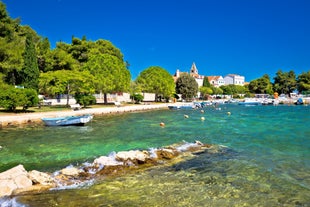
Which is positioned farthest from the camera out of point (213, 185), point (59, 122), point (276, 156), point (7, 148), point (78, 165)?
point (59, 122)

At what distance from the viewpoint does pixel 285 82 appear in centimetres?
11706

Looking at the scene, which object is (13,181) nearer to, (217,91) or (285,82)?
(217,91)

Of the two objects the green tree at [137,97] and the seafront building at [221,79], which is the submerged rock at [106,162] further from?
the seafront building at [221,79]

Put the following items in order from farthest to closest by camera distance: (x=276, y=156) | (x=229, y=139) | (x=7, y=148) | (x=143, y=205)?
1. (x=229, y=139)
2. (x=7, y=148)
3. (x=276, y=156)
4. (x=143, y=205)

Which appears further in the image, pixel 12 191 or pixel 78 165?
pixel 78 165

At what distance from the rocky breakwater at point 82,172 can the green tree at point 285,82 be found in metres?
116

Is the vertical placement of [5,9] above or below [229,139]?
above

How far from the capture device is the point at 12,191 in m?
8.39

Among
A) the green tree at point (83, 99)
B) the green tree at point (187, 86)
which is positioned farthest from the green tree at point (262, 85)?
the green tree at point (83, 99)

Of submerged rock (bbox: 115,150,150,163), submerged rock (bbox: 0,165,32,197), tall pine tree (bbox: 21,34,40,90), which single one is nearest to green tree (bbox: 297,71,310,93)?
tall pine tree (bbox: 21,34,40,90)

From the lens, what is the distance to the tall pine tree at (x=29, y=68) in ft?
145

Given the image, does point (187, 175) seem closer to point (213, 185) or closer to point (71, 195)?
point (213, 185)

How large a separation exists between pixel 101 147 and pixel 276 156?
32.6 ft

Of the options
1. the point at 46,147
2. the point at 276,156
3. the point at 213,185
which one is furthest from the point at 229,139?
the point at 46,147
